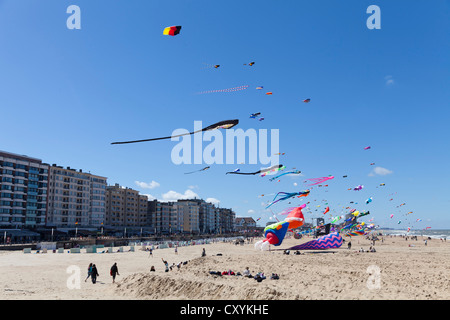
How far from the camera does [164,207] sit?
408 feet

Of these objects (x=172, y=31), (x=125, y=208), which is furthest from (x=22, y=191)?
(x=172, y=31)

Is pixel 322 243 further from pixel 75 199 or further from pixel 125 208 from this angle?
pixel 125 208

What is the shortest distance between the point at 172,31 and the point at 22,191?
7461 centimetres

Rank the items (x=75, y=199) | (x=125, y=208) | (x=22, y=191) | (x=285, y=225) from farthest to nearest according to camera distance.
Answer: (x=125, y=208)
(x=75, y=199)
(x=22, y=191)
(x=285, y=225)

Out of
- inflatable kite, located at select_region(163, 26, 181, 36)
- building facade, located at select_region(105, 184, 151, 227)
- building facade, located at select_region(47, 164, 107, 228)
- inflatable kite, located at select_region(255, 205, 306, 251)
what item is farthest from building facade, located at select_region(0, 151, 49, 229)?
inflatable kite, located at select_region(163, 26, 181, 36)

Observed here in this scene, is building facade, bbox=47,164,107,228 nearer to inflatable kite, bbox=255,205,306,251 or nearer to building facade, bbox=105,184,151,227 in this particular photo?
building facade, bbox=105,184,151,227

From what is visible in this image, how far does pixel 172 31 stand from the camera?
32.4 ft

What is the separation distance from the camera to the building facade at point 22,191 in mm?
67188

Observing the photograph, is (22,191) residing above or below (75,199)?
above

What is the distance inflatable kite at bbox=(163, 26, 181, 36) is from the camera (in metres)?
9.78

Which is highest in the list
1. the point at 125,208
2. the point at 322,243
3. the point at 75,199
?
the point at 75,199

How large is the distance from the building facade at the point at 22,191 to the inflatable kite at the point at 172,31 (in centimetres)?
7187

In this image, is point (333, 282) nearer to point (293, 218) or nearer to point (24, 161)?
point (293, 218)
